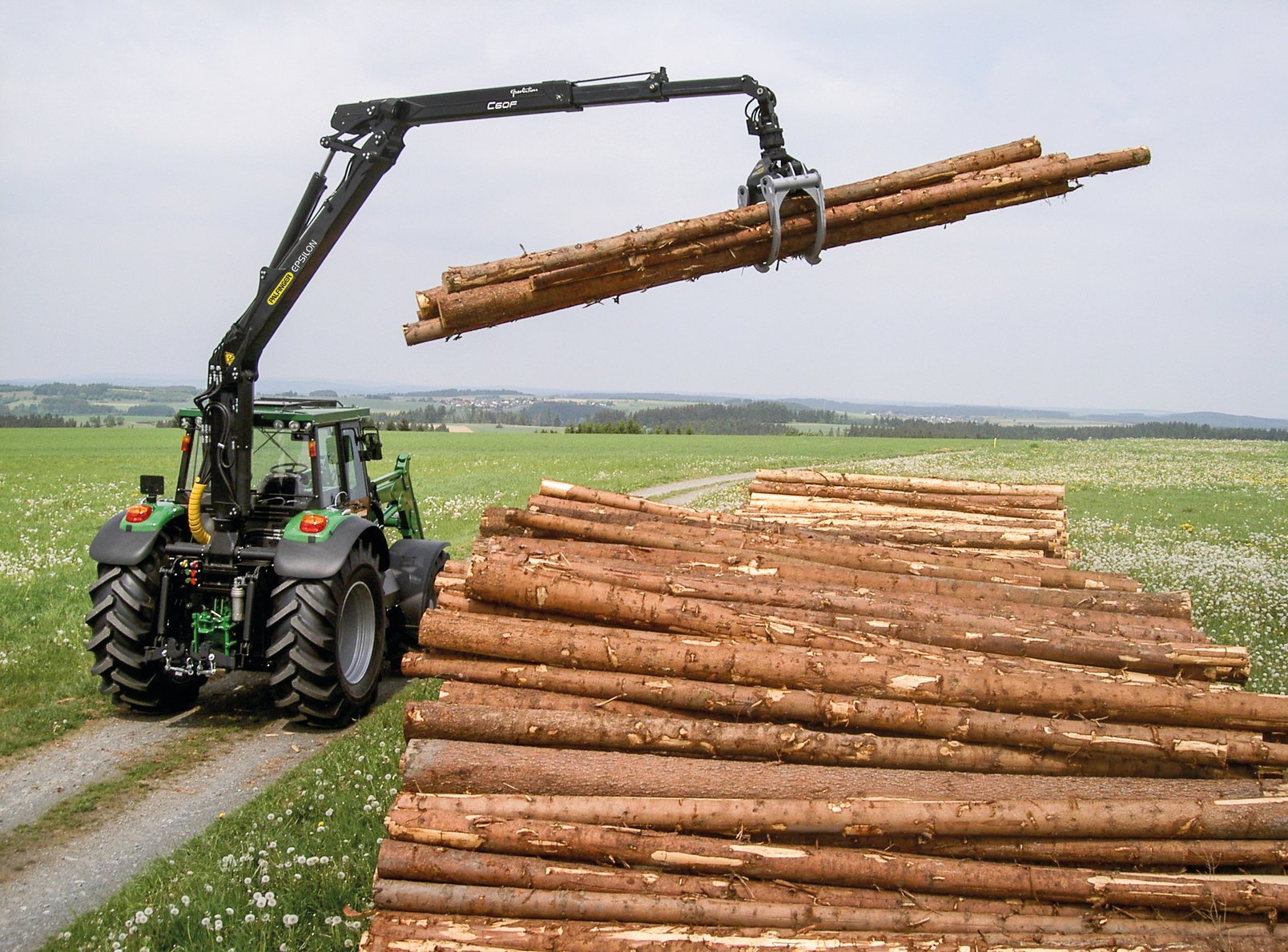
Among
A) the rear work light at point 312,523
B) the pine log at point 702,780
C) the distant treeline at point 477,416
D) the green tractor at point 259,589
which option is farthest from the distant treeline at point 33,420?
the pine log at point 702,780

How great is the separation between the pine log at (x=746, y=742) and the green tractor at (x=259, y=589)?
4.01m

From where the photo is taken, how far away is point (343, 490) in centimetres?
1055

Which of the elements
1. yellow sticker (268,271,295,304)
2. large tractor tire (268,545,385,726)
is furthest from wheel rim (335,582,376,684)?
yellow sticker (268,271,295,304)

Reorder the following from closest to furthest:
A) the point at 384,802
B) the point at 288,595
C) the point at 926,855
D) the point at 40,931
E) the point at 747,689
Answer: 1. the point at 926,855
2. the point at 747,689
3. the point at 40,931
4. the point at 384,802
5. the point at 288,595

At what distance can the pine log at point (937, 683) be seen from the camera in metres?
5.11

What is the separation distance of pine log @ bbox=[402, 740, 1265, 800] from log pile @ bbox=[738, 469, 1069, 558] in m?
3.76

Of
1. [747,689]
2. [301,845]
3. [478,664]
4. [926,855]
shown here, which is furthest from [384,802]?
[926,855]

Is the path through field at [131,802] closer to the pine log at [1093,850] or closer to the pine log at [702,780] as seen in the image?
the pine log at [702,780]

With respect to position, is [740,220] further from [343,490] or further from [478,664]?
[343,490]

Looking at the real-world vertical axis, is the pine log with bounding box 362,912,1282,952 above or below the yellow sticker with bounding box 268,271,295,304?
below

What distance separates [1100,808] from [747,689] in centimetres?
179

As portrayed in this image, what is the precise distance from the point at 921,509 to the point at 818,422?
114 meters

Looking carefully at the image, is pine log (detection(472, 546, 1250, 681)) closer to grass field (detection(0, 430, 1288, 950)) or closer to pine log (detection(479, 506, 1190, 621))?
pine log (detection(479, 506, 1190, 621))

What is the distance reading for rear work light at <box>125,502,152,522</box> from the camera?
→ 9297 millimetres
